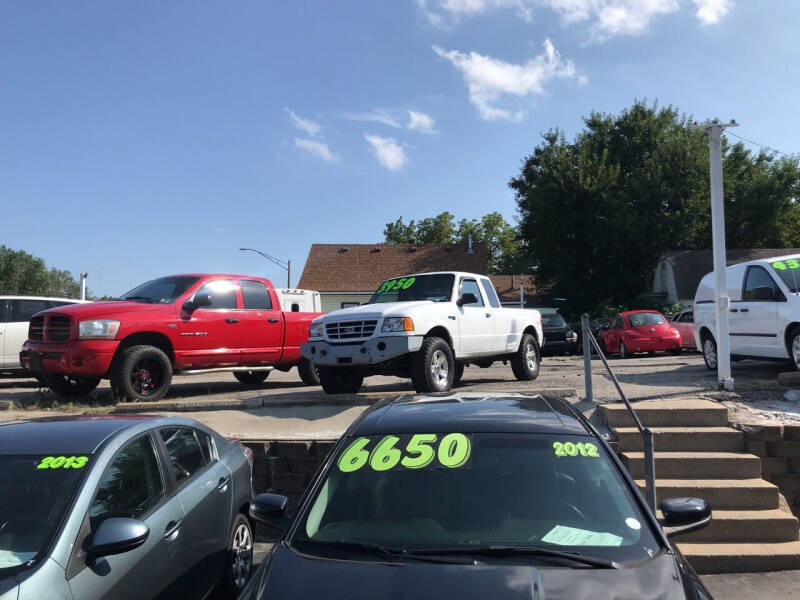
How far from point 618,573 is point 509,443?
2.72ft

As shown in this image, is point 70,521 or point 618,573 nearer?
point 618,573

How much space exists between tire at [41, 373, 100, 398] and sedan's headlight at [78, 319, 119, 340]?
3.39 ft

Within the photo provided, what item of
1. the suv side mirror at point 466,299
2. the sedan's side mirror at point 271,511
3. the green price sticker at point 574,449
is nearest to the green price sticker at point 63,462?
the sedan's side mirror at point 271,511

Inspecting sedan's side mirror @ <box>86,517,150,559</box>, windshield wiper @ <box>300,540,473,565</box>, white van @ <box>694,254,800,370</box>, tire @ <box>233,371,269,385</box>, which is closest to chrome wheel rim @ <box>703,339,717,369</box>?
white van @ <box>694,254,800,370</box>

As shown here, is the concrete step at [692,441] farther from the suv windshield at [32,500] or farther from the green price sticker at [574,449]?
the suv windshield at [32,500]

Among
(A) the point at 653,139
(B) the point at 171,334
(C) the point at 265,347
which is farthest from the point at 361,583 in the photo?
(A) the point at 653,139

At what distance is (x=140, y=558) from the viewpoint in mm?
3668

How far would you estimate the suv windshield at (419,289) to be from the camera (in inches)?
409

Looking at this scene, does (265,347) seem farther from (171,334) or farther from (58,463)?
(58,463)

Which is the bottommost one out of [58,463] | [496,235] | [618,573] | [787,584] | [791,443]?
[787,584]

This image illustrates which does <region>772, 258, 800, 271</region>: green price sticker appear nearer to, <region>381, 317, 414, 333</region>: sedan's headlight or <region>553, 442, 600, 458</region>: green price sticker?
<region>381, 317, 414, 333</region>: sedan's headlight

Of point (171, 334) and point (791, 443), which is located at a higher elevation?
point (171, 334)

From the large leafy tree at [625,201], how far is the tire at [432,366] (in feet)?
90.3

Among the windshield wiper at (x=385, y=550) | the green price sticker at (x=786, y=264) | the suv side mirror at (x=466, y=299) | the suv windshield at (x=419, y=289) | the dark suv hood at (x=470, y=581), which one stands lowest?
the dark suv hood at (x=470, y=581)
